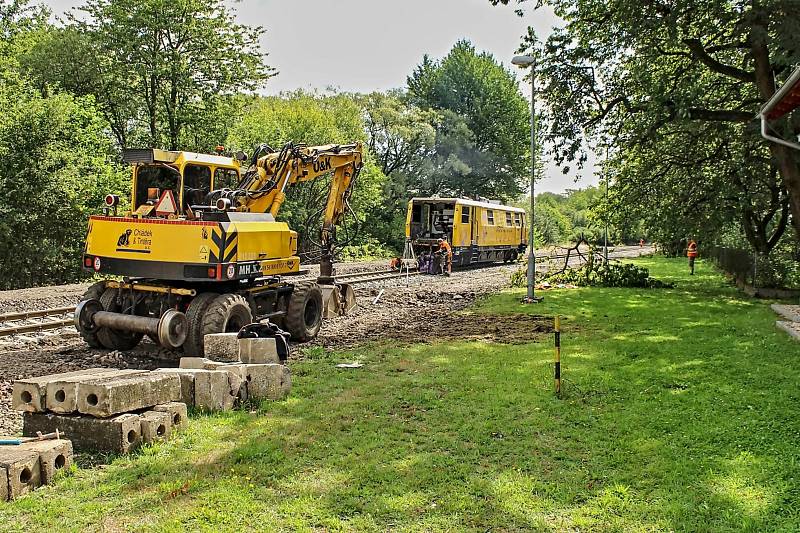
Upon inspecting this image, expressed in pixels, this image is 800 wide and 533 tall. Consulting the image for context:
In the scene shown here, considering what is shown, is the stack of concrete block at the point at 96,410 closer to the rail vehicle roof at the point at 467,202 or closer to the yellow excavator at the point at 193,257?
the yellow excavator at the point at 193,257

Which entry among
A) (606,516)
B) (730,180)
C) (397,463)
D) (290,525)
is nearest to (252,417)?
(397,463)

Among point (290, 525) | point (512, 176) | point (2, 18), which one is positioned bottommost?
point (290, 525)

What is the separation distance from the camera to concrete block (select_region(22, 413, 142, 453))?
564 cm

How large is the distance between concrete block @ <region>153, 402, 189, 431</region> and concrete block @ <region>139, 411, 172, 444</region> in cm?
5

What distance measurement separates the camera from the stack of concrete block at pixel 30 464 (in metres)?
4.75

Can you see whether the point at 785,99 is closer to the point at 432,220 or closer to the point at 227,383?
the point at 227,383

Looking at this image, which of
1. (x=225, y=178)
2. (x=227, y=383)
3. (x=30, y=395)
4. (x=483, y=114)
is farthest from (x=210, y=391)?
(x=483, y=114)

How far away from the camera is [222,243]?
30.4 feet

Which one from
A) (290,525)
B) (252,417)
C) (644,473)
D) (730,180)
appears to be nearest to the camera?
(290,525)

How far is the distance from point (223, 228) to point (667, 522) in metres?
6.97

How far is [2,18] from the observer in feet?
93.7

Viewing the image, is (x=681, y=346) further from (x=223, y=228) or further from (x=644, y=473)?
(x=223, y=228)

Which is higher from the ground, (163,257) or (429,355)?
(163,257)

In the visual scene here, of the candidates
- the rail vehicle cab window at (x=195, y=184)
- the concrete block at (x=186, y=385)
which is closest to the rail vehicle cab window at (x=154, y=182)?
the rail vehicle cab window at (x=195, y=184)
